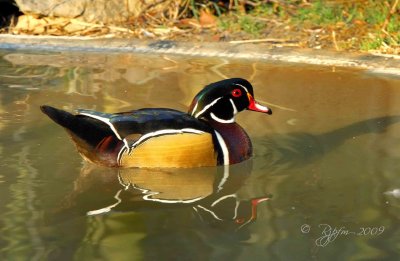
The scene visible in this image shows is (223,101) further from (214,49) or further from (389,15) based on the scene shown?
(389,15)

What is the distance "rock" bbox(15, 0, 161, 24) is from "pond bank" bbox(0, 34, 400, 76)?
1.68ft

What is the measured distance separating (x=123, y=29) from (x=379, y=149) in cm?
498

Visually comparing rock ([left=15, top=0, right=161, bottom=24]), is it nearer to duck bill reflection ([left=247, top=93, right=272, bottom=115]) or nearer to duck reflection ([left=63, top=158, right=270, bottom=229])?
duck bill reflection ([left=247, top=93, right=272, bottom=115])

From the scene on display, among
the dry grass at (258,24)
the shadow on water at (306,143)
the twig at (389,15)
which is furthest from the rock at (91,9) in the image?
the shadow on water at (306,143)

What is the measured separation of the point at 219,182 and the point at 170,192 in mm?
392

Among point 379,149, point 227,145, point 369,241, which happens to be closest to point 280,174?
point 227,145

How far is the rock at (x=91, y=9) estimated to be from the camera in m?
11.2

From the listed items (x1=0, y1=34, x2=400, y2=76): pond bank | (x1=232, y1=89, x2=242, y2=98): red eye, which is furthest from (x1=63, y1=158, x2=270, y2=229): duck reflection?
(x1=0, y1=34, x2=400, y2=76): pond bank

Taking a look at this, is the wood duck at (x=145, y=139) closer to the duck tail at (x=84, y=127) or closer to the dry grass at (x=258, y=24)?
the duck tail at (x=84, y=127)

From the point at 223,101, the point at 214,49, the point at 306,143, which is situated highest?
the point at 223,101

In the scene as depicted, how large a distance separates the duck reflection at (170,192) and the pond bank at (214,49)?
3.35m

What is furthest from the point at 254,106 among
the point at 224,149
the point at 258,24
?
the point at 258,24

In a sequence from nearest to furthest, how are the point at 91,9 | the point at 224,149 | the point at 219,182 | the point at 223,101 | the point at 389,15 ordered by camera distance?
the point at 219,182 → the point at 224,149 → the point at 223,101 → the point at 389,15 → the point at 91,9

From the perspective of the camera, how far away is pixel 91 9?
11312mm
